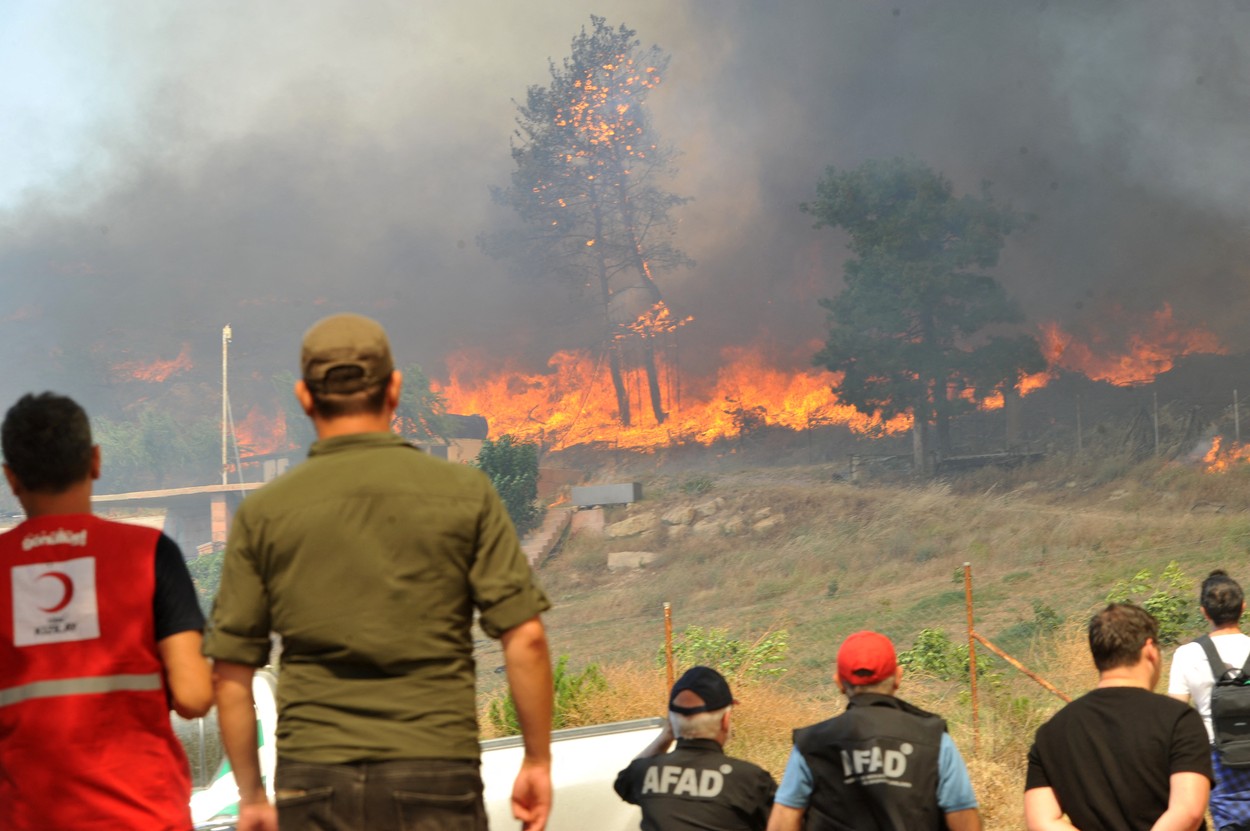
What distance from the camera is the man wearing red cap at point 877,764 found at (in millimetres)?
3547

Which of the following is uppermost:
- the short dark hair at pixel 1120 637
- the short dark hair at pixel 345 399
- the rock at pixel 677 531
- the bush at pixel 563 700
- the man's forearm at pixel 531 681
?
the short dark hair at pixel 345 399

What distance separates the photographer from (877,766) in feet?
11.7

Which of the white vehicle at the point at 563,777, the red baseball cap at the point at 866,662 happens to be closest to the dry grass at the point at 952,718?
the white vehicle at the point at 563,777

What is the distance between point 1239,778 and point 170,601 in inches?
155

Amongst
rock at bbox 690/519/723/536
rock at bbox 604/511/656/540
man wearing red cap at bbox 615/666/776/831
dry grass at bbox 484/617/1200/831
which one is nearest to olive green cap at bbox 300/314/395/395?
man wearing red cap at bbox 615/666/776/831

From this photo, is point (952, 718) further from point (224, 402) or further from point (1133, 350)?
point (224, 402)

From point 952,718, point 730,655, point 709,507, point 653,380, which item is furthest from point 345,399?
point 653,380

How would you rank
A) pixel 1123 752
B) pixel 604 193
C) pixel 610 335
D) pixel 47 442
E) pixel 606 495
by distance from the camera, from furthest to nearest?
pixel 604 193, pixel 610 335, pixel 606 495, pixel 1123 752, pixel 47 442

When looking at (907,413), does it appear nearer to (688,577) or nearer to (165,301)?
(688,577)

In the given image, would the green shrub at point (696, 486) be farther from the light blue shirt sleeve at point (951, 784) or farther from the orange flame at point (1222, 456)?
the light blue shirt sleeve at point (951, 784)

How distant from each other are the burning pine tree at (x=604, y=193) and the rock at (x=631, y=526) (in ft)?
39.9

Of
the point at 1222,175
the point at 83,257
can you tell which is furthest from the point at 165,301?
the point at 1222,175

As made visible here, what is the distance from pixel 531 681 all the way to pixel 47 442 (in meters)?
1.21

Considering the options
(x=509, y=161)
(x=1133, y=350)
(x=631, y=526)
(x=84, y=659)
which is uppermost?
A: (x=509, y=161)
